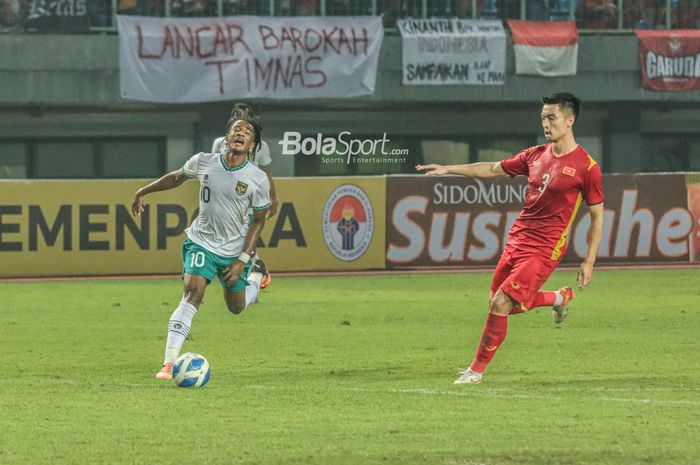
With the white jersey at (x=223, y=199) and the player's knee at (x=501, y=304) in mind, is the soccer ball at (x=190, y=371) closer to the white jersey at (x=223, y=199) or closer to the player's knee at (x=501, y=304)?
the white jersey at (x=223, y=199)

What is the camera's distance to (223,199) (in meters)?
12.0

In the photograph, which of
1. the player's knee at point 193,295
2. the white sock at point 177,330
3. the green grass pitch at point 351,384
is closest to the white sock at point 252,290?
the green grass pitch at point 351,384

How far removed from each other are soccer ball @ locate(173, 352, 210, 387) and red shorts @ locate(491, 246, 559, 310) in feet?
7.41

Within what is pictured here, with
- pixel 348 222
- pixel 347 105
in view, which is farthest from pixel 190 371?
pixel 347 105

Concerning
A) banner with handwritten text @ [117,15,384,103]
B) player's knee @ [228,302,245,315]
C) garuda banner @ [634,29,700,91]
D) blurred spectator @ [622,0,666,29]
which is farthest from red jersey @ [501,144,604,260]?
blurred spectator @ [622,0,666,29]

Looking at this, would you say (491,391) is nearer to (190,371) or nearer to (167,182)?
(190,371)

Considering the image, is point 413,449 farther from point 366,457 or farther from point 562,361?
point 562,361

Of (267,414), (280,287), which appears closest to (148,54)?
(280,287)

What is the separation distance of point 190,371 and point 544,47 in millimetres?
26757

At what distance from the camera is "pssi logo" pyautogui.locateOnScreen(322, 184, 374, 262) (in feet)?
81.5

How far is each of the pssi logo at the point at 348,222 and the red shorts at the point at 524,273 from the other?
1318cm

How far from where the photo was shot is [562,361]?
43.5 ft

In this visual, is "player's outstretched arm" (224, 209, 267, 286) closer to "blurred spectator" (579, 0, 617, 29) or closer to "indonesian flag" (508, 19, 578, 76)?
"indonesian flag" (508, 19, 578, 76)

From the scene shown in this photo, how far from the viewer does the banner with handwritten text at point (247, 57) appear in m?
34.4
